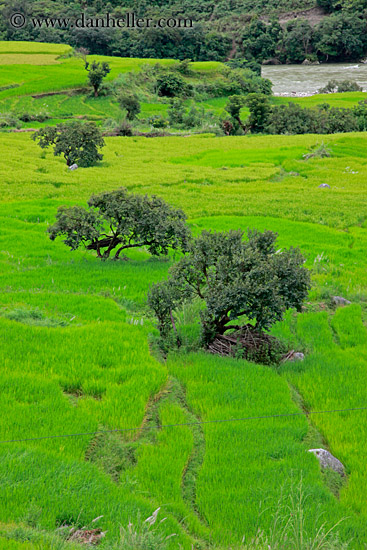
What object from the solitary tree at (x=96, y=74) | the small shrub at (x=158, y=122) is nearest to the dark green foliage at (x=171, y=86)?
the solitary tree at (x=96, y=74)

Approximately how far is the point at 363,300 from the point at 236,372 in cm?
615

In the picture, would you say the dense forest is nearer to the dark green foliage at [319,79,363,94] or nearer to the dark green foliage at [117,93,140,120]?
the dark green foliage at [319,79,363,94]

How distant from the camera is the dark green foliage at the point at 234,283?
8.81 meters

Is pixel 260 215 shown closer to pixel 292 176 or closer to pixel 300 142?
pixel 292 176

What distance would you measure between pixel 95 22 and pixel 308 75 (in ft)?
194

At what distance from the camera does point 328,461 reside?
6.29 metres

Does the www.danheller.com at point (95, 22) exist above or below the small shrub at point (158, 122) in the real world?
above

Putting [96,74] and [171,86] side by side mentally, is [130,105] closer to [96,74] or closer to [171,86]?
[96,74]

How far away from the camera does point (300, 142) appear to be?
50.2 m

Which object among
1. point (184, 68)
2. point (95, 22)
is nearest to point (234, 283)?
point (184, 68)

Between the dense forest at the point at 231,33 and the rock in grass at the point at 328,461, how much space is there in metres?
132

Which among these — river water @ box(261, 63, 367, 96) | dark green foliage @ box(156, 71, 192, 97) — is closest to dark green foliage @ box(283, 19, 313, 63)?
river water @ box(261, 63, 367, 96)

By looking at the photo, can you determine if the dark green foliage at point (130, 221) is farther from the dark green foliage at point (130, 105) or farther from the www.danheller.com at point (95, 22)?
the www.danheller.com at point (95, 22)

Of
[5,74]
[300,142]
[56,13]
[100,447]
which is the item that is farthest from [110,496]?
[56,13]
